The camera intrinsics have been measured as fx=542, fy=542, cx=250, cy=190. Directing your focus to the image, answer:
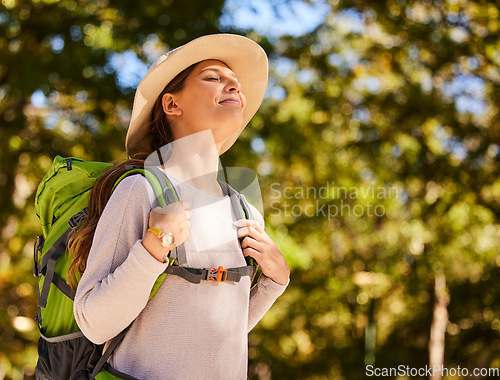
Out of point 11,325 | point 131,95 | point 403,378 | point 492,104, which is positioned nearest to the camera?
point 131,95

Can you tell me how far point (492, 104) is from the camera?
893cm

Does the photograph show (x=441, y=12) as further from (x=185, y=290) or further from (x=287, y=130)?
(x=185, y=290)

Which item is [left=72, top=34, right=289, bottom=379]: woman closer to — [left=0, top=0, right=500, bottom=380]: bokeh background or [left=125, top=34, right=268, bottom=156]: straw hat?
[left=125, top=34, right=268, bottom=156]: straw hat

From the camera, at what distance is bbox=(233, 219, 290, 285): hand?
1606mm

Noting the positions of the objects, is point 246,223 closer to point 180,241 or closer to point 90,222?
point 180,241

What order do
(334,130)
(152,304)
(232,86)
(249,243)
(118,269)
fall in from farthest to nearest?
(334,130) → (232,86) → (249,243) → (152,304) → (118,269)

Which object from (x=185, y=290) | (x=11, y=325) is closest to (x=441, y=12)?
(x=11, y=325)

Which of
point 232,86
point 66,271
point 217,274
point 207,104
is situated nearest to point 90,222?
point 66,271

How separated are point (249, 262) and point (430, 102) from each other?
760 centimetres

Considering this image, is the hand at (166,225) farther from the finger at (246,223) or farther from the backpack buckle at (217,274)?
the finger at (246,223)

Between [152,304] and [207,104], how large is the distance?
633 mm

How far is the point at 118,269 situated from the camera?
131 cm

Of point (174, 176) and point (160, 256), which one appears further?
point (174, 176)

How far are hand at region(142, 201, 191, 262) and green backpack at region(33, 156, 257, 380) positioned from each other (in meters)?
0.05
